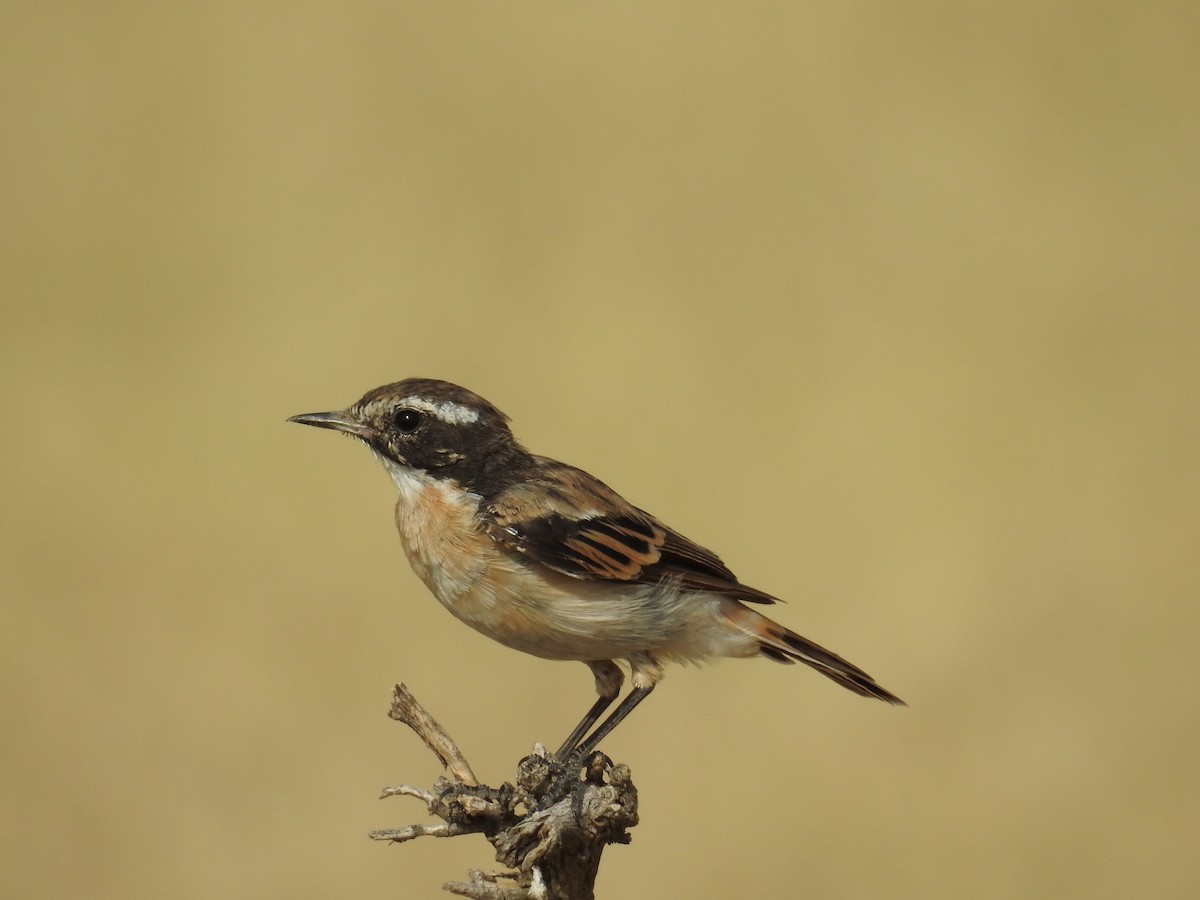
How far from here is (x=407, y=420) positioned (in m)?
4.75

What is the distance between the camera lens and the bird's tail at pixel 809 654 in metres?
4.93

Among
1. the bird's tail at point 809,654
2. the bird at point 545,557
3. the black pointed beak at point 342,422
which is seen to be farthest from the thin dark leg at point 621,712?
the black pointed beak at point 342,422

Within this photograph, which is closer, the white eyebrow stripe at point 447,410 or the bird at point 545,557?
the bird at point 545,557

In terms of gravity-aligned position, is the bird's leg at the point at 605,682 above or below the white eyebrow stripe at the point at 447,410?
below

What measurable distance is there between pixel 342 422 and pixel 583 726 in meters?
1.62

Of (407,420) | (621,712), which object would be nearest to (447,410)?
(407,420)

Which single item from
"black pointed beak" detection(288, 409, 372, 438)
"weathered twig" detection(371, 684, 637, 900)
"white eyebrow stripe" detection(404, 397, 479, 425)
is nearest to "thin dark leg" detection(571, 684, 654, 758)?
"weathered twig" detection(371, 684, 637, 900)

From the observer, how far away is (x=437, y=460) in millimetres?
4777

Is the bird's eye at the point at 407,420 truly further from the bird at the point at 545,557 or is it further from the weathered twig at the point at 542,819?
the weathered twig at the point at 542,819

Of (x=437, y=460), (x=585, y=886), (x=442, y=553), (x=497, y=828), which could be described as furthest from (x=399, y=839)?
(x=437, y=460)

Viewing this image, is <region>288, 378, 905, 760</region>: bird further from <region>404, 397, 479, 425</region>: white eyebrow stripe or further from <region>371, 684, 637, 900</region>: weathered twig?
<region>371, 684, 637, 900</region>: weathered twig

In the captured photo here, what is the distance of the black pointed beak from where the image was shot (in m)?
4.79

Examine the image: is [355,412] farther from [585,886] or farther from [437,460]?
[585,886]

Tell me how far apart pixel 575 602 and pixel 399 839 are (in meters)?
1.10
